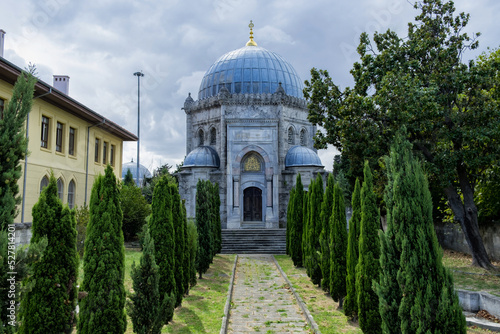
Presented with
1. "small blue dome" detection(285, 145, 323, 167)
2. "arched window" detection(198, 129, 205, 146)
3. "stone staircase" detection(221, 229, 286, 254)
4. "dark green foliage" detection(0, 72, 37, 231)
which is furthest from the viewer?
"arched window" detection(198, 129, 205, 146)

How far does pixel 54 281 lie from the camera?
20.1 feet

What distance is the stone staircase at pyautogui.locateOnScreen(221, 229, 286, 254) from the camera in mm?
25594

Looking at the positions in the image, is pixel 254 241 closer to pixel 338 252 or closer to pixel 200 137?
pixel 200 137

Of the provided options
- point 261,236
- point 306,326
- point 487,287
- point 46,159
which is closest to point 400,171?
point 306,326

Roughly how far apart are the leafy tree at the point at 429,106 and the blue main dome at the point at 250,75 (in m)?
17.4

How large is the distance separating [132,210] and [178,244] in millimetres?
11097

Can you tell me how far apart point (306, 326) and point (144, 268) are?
4180 mm

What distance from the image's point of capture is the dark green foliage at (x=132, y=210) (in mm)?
21641

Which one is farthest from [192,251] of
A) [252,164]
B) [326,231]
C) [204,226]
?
[252,164]

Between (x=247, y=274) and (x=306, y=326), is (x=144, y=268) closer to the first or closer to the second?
(x=306, y=326)

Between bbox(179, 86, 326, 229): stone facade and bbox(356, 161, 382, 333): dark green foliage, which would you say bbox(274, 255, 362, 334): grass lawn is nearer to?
bbox(356, 161, 382, 333): dark green foliage

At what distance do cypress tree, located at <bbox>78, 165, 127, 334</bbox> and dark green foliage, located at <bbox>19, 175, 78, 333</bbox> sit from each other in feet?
1.18

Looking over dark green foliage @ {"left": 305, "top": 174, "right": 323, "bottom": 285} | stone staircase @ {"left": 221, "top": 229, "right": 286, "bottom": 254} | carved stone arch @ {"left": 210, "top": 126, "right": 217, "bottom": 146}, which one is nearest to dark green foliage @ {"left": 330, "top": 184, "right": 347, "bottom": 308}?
dark green foliage @ {"left": 305, "top": 174, "right": 323, "bottom": 285}

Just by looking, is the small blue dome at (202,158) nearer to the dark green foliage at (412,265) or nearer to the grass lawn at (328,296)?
the grass lawn at (328,296)
